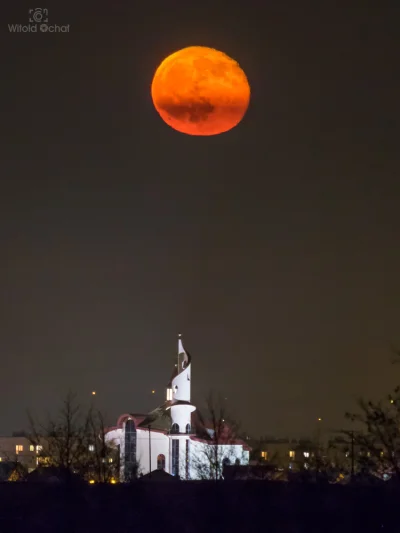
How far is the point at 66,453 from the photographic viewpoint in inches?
1994

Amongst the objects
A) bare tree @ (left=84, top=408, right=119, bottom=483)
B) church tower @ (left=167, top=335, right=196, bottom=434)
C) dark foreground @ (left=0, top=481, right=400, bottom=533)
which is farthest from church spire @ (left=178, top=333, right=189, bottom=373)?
dark foreground @ (left=0, top=481, right=400, bottom=533)

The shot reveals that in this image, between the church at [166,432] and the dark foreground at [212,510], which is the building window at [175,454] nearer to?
the church at [166,432]

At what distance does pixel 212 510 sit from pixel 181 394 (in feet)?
241

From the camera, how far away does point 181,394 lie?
4200 inches

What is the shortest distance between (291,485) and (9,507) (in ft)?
33.1

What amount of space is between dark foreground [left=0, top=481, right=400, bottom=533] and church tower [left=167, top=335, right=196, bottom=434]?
68018mm

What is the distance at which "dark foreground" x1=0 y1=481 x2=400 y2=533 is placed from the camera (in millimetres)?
31922

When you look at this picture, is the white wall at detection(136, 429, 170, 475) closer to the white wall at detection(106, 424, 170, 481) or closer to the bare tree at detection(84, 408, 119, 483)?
the white wall at detection(106, 424, 170, 481)

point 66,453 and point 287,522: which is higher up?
point 66,453

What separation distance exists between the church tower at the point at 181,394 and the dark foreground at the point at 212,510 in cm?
6802

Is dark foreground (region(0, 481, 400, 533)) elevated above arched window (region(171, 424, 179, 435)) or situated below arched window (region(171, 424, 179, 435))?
below

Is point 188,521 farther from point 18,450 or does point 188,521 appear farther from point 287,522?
point 18,450

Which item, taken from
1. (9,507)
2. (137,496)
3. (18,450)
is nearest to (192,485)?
(137,496)

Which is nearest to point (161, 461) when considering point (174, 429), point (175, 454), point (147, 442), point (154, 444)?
point (175, 454)
